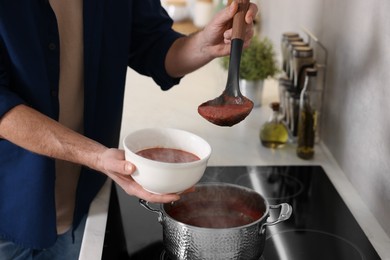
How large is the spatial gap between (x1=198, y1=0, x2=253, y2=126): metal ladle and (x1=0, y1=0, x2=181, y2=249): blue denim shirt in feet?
1.14

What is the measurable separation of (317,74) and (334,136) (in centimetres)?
18

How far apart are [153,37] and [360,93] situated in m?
0.54

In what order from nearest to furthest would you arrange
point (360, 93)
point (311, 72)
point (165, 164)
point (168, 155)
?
1. point (165, 164)
2. point (168, 155)
3. point (360, 93)
4. point (311, 72)

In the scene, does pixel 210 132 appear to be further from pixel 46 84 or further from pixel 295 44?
pixel 46 84

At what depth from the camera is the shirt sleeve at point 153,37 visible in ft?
5.15

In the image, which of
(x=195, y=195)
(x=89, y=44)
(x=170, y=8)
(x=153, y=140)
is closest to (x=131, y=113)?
(x=89, y=44)

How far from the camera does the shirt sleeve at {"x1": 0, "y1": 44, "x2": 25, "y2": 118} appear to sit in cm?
115

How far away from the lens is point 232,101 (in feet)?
3.75

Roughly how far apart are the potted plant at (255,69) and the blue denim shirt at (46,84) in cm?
42

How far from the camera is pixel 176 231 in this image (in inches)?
43.0

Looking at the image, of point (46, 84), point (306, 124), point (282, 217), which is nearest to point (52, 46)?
point (46, 84)

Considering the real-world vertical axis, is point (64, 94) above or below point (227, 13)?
below

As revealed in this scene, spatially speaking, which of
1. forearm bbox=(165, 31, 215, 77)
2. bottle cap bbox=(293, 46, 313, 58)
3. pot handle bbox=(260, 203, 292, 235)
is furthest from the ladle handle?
bottle cap bbox=(293, 46, 313, 58)

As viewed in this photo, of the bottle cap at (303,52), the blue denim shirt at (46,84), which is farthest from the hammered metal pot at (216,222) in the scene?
the bottle cap at (303,52)
